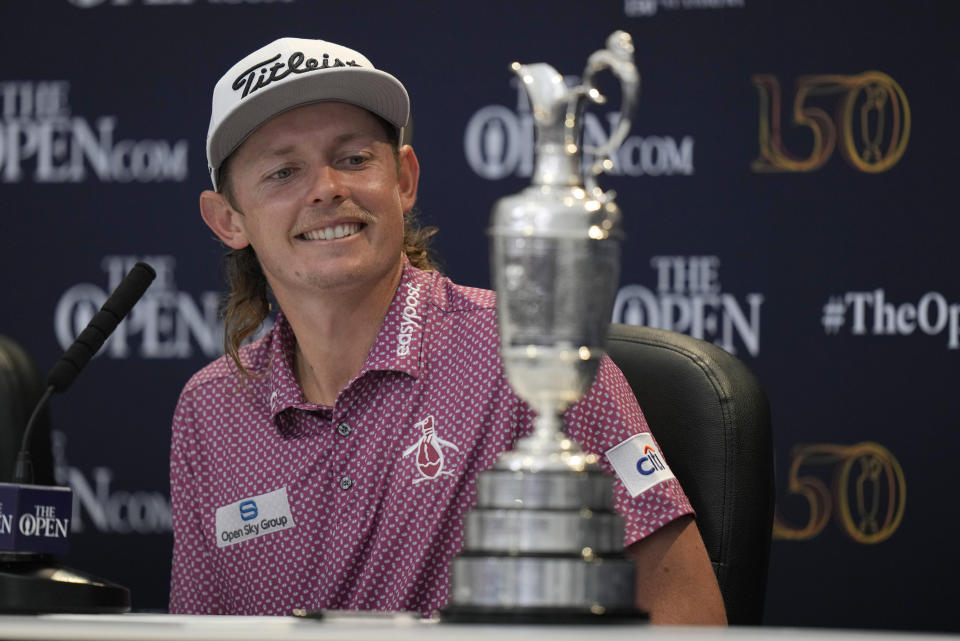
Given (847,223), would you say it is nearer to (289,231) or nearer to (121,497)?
(289,231)

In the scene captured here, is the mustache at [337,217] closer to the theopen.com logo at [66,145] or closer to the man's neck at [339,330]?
the man's neck at [339,330]

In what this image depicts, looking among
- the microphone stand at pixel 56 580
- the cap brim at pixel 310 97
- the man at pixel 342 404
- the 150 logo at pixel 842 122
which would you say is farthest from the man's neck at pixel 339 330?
the 150 logo at pixel 842 122

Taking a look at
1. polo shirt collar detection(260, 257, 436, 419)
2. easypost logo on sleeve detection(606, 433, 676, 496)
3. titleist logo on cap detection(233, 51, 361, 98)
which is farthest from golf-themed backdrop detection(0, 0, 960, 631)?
easypost logo on sleeve detection(606, 433, 676, 496)

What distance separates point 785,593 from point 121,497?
4.53 feet

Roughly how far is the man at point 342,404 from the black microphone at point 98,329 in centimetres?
37

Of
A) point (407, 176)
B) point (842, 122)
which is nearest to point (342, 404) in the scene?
point (407, 176)

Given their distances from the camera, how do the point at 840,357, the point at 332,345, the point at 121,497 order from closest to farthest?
the point at 332,345, the point at 840,357, the point at 121,497

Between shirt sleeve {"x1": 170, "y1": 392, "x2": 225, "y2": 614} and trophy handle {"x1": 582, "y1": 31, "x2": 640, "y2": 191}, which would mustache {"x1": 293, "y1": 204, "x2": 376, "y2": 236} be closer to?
shirt sleeve {"x1": 170, "y1": 392, "x2": 225, "y2": 614}

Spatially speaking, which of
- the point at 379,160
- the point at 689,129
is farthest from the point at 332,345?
the point at 689,129

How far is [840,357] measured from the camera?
9.26 ft

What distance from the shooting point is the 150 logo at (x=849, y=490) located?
2.81 meters

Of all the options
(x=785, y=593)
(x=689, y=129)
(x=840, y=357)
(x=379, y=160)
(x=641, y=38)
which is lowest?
(x=785, y=593)

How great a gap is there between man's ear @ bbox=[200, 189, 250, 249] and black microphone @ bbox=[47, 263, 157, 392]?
53 cm

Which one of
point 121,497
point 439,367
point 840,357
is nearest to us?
point 439,367
